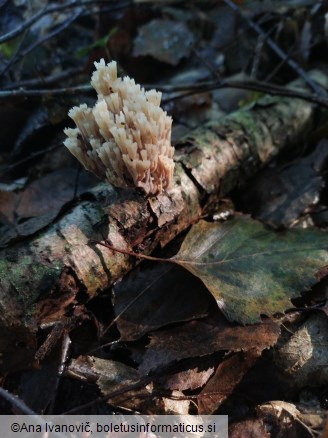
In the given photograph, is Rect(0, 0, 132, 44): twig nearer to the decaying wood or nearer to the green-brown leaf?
the decaying wood

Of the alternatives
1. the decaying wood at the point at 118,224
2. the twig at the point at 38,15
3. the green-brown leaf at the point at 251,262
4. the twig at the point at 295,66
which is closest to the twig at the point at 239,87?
the decaying wood at the point at 118,224

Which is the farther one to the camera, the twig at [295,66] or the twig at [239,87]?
the twig at [295,66]

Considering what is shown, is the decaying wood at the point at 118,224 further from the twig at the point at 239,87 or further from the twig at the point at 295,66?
the twig at the point at 295,66

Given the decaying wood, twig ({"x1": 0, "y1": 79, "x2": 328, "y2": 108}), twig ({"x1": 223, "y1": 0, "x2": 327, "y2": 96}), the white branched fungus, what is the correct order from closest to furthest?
the decaying wood, the white branched fungus, twig ({"x1": 0, "y1": 79, "x2": 328, "y2": 108}), twig ({"x1": 223, "y1": 0, "x2": 327, "y2": 96})

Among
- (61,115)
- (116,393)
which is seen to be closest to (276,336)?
(116,393)

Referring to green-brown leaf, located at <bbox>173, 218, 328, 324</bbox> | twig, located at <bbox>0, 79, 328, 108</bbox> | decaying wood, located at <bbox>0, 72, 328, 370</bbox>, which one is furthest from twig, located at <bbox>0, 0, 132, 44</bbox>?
green-brown leaf, located at <bbox>173, 218, 328, 324</bbox>

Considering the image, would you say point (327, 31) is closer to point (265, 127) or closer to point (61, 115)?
point (265, 127)
